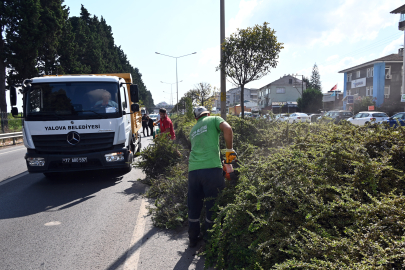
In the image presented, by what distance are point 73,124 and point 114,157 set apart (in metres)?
1.24

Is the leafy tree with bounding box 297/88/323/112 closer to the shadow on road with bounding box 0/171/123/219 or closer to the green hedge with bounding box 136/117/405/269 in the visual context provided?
the shadow on road with bounding box 0/171/123/219

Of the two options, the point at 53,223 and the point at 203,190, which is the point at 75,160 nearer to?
the point at 53,223

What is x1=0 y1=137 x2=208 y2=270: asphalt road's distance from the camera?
3.46 meters

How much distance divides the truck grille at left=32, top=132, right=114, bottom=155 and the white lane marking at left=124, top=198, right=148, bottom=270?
2.42 m

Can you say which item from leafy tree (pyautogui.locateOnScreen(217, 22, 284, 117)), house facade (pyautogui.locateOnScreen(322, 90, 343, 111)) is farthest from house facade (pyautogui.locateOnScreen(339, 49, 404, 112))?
leafy tree (pyautogui.locateOnScreen(217, 22, 284, 117))

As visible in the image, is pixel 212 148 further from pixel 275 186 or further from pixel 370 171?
pixel 370 171

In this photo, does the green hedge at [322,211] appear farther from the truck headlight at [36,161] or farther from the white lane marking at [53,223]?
the truck headlight at [36,161]

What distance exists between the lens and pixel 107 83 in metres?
7.49

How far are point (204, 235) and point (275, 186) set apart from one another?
137cm

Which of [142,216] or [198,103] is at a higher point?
[198,103]

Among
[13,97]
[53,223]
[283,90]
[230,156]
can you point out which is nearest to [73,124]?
[13,97]

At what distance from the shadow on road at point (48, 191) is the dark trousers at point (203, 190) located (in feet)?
9.89

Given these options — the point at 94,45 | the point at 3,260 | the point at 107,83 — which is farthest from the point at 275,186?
the point at 94,45

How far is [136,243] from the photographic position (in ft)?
13.0
